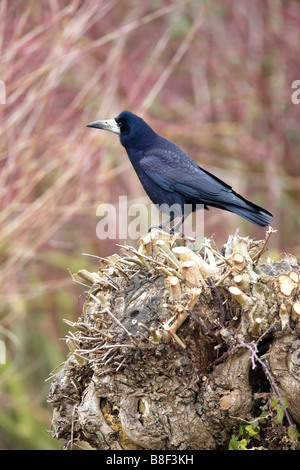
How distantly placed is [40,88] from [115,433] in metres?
2.49

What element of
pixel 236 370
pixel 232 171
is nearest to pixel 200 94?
pixel 232 171

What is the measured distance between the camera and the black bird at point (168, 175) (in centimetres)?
406

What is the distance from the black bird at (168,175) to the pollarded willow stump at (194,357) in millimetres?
1237

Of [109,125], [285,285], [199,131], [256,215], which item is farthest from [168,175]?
[199,131]

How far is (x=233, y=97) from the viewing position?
7.38 meters

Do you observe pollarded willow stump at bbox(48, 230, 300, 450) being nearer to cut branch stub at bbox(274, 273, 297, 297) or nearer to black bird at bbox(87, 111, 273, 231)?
cut branch stub at bbox(274, 273, 297, 297)

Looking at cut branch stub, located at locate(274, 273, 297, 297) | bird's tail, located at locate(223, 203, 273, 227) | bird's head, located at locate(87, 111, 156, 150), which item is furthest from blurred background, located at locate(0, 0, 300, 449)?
cut branch stub, located at locate(274, 273, 297, 297)

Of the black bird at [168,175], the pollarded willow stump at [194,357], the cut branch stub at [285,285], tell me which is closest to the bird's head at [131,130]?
the black bird at [168,175]

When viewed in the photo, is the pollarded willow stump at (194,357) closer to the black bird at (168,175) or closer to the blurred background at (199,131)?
the black bird at (168,175)

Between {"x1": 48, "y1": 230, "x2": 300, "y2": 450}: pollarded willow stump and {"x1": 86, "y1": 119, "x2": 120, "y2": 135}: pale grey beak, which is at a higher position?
{"x1": 86, "y1": 119, "x2": 120, "y2": 135}: pale grey beak

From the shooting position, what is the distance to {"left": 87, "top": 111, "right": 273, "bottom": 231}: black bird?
406cm

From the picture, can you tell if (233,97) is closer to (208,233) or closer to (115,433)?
(208,233)

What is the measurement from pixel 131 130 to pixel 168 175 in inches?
19.5

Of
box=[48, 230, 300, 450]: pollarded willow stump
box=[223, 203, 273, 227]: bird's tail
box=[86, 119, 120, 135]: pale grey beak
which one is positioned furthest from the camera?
box=[86, 119, 120, 135]: pale grey beak
